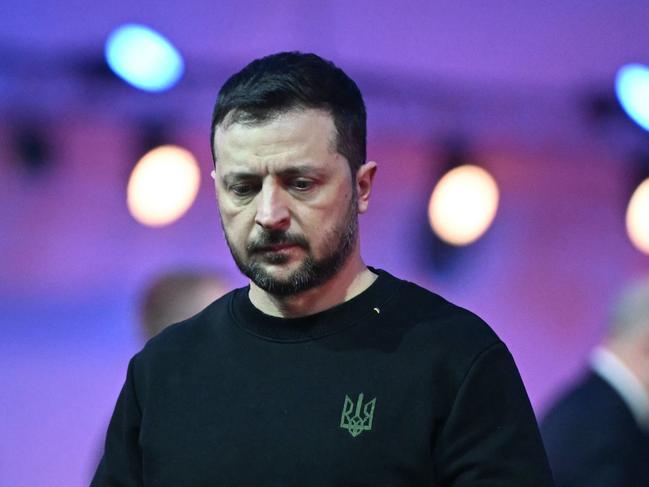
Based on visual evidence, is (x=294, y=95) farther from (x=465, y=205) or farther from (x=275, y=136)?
(x=465, y=205)

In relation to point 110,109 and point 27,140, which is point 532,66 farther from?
point 27,140

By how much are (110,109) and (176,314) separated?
72 cm

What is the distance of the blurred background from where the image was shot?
3.61 meters

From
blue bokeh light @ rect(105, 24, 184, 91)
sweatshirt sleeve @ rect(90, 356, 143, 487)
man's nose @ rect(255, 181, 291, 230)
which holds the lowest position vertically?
sweatshirt sleeve @ rect(90, 356, 143, 487)

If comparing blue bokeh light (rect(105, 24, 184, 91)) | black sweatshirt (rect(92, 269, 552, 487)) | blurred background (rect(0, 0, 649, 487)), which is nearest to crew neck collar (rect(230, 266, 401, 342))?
black sweatshirt (rect(92, 269, 552, 487))

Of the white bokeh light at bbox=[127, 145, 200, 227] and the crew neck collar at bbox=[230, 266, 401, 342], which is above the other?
the white bokeh light at bbox=[127, 145, 200, 227]

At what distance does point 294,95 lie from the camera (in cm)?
175

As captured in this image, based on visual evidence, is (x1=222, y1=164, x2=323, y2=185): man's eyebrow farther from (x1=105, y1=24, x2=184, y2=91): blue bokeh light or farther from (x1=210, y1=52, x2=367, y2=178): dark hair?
(x1=105, y1=24, x2=184, y2=91): blue bokeh light

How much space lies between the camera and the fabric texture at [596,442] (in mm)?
2473

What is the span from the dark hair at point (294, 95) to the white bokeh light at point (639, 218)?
212 cm

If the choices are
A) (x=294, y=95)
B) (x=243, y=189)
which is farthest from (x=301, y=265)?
(x=294, y=95)

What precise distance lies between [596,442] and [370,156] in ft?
4.78

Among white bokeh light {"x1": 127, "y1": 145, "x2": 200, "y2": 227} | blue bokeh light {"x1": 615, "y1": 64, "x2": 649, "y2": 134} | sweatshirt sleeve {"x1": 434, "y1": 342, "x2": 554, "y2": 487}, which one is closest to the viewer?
sweatshirt sleeve {"x1": 434, "y1": 342, "x2": 554, "y2": 487}

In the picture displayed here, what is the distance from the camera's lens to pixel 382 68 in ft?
11.9
